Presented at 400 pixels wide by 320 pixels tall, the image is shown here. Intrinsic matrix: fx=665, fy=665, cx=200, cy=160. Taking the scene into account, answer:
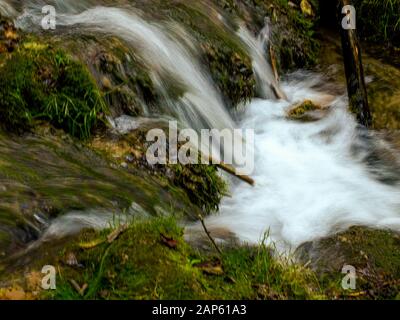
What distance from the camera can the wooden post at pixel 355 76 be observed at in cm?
665

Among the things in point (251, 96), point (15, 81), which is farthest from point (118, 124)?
point (251, 96)

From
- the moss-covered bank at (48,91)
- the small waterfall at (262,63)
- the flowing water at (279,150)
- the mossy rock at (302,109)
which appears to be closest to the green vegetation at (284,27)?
the small waterfall at (262,63)

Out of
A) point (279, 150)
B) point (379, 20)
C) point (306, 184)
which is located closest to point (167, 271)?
point (306, 184)

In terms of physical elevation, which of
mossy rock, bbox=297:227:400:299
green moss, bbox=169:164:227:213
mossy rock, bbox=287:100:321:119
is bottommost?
mossy rock, bbox=297:227:400:299

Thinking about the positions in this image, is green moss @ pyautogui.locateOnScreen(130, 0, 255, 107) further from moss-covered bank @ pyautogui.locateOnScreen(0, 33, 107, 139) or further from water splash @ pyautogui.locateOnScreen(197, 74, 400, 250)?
moss-covered bank @ pyautogui.locateOnScreen(0, 33, 107, 139)

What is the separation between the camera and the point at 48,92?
16.8 feet

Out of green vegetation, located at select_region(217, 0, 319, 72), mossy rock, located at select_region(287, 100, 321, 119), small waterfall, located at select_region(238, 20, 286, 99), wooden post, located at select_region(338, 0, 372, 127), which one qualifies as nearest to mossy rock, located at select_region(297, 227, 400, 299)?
wooden post, located at select_region(338, 0, 372, 127)

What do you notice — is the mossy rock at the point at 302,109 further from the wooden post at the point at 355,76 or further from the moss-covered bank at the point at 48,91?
the moss-covered bank at the point at 48,91

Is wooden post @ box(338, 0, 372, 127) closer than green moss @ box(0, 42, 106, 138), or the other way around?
green moss @ box(0, 42, 106, 138)

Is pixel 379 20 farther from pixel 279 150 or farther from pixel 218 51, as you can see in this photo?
pixel 279 150

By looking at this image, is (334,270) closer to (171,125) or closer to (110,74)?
(171,125)

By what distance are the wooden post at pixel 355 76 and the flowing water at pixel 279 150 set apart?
5.5 inches

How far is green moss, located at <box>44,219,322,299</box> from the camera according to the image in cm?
311

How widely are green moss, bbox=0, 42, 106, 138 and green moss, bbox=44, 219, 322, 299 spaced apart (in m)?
1.73
